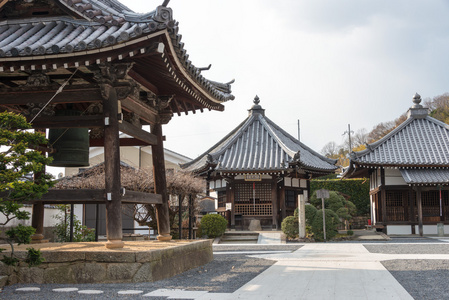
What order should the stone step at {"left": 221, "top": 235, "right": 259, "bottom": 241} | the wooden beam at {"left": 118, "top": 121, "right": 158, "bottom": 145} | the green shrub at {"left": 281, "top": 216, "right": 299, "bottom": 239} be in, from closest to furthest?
the wooden beam at {"left": 118, "top": 121, "right": 158, "bottom": 145} → the green shrub at {"left": 281, "top": 216, "right": 299, "bottom": 239} → the stone step at {"left": 221, "top": 235, "right": 259, "bottom": 241}

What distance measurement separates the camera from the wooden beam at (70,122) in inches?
349

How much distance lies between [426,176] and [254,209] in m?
9.16

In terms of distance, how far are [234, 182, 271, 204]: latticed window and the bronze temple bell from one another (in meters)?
17.0

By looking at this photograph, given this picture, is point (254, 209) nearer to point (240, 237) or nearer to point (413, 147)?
point (240, 237)

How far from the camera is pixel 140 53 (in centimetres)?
806

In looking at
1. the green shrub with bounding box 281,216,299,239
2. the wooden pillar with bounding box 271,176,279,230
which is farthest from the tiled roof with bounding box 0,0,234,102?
the wooden pillar with bounding box 271,176,279,230

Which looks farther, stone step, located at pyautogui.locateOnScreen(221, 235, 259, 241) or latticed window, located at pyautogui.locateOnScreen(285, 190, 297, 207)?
latticed window, located at pyautogui.locateOnScreen(285, 190, 297, 207)

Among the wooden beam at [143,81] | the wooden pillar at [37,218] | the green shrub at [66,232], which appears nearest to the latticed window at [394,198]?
the green shrub at [66,232]

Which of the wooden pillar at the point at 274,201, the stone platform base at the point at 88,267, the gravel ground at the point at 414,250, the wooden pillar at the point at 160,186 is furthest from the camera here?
the wooden pillar at the point at 274,201

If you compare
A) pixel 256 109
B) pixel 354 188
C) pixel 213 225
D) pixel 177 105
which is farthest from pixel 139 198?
pixel 354 188

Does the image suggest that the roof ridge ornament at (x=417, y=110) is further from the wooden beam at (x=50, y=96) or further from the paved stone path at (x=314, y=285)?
the wooden beam at (x=50, y=96)

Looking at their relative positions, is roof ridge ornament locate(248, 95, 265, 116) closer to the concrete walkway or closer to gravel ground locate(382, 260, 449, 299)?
gravel ground locate(382, 260, 449, 299)

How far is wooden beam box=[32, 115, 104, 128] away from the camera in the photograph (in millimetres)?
8855

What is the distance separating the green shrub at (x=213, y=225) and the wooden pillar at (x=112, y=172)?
14.8 metres
